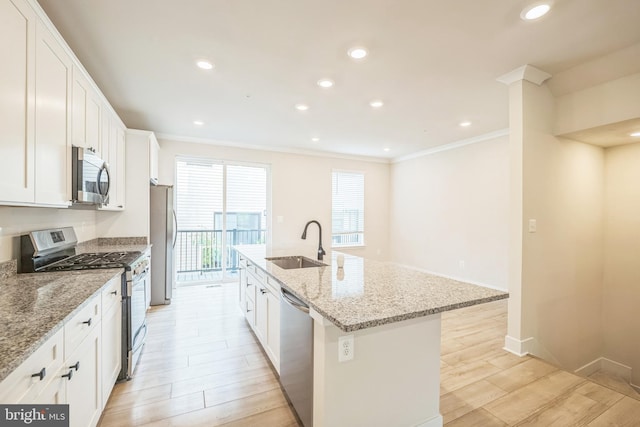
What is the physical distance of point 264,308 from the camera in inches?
95.5

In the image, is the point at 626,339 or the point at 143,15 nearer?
the point at 143,15

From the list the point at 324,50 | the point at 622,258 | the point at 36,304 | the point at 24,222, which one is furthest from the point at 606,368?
the point at 24,222

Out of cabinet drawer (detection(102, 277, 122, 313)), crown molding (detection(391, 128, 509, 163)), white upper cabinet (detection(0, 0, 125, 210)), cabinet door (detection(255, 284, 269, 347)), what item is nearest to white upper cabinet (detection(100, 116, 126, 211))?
white upper cabinet (detection(0, 0, 125, 210))

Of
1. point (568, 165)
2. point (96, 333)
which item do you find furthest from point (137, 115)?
point (568, 165)

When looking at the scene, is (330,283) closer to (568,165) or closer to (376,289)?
(376,289)

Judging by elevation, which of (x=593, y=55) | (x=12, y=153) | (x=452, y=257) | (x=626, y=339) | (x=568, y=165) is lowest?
(x=626, y=339)

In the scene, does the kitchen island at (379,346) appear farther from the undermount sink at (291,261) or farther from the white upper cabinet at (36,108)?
the white upper cabinet at (36,108)

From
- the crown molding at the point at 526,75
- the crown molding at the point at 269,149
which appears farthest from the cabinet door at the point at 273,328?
the crown molding at the point at 269,149

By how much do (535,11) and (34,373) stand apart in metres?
3.10

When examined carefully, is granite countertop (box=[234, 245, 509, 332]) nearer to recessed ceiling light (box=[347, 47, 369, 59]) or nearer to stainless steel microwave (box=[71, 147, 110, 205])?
stainless steel microwave (box=[71, 147, 110, 205])

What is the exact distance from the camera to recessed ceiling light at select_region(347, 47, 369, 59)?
2.25 meters

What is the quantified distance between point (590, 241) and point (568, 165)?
980 millimetres

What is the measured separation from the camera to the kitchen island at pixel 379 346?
1.30 meters

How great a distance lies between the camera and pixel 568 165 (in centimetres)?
296
